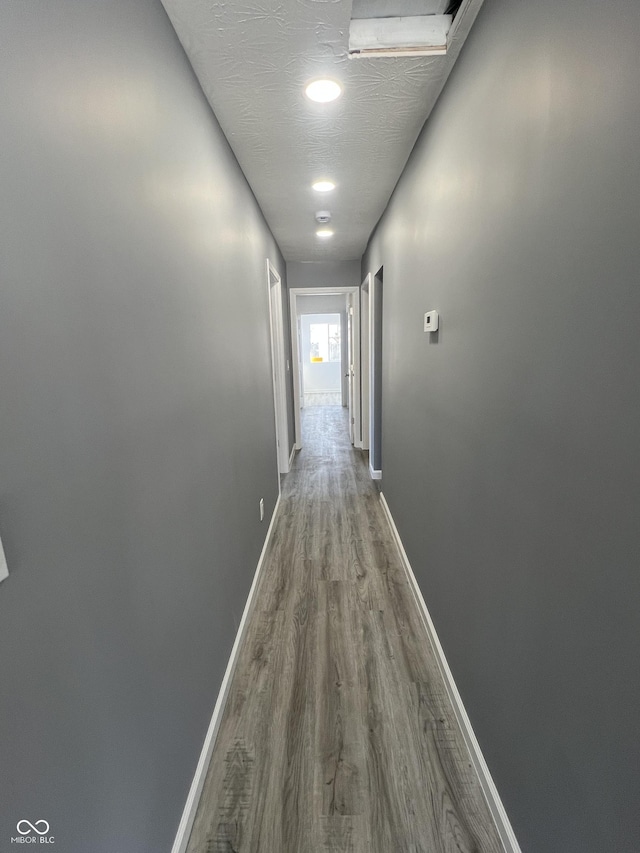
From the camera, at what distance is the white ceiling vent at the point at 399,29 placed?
118 cm

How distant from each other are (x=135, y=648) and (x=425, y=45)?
2.01m

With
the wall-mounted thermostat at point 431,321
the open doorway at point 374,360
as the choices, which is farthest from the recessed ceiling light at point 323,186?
the wall-mounted thermostat at point 431,321

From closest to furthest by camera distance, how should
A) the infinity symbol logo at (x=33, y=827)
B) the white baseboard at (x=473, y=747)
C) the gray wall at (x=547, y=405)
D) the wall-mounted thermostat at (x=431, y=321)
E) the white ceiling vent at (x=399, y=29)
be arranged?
the infinity symbol logo at (x=33, y=827)
the gray wall at (x=547, y=405)
the white baseboard at (x=473, y=747)
the white ceiling vent at (x=399, y=29)
the wall-mounted thermostat at (x=431, y=321)

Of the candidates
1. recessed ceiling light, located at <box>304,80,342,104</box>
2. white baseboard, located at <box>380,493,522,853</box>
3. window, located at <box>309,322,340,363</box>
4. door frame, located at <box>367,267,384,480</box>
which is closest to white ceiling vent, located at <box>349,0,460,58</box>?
recessed ceiling light, located at <box>304,80,342,104</box>

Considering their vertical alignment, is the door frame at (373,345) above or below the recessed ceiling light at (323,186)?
below

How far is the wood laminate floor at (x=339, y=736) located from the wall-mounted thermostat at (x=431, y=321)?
1.52 metres

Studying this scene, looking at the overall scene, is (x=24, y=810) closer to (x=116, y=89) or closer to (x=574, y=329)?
(x=574, y=329)

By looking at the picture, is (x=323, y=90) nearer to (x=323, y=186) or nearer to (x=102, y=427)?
(x=323, y=186)

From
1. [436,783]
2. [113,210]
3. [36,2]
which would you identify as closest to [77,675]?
[113,210]

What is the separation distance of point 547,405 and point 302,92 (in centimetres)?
153

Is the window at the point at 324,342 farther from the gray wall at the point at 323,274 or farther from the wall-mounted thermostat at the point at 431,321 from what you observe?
the wall-mounted thermostat at the point at 431,321

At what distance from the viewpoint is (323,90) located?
1416 mm

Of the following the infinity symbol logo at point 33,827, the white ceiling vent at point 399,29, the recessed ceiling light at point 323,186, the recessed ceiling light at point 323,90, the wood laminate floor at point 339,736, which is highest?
the recessed ceiling light at point 323,186

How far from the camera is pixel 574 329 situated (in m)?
0.74
